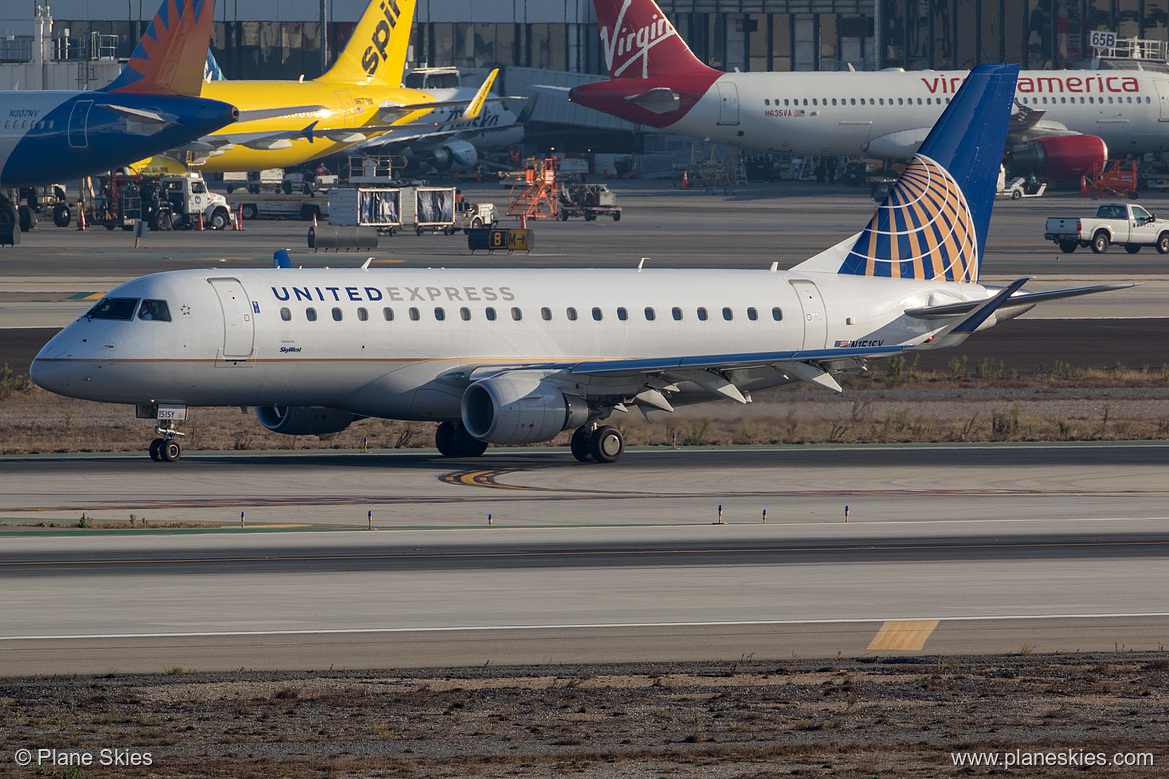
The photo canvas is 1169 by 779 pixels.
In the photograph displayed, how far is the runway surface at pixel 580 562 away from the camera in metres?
20.2

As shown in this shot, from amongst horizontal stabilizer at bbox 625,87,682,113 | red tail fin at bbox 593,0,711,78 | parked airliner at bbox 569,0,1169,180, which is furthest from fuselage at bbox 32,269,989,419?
red tail fin at bbox 593,0,711,78

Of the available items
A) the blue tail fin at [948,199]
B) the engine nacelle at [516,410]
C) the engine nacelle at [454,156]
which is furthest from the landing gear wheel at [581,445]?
the engine nacelle at [454,156]

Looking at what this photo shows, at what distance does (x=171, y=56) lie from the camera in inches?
3420

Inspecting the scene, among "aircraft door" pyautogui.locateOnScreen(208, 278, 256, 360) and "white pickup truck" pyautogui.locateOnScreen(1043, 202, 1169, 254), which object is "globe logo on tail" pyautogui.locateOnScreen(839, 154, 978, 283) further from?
"white pickup truck" pyautogui.locateOnScreen(1043, 202, 1169, 254)

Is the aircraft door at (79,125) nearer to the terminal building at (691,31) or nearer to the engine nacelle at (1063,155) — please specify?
the engine nacelle at (1063,155)

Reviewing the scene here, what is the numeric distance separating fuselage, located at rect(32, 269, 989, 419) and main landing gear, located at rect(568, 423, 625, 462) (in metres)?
1.70

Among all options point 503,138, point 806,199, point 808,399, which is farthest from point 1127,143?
Result: point 808,399

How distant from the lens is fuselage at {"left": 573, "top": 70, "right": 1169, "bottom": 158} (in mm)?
125562

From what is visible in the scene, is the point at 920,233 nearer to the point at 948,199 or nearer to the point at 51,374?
the point at 948,199

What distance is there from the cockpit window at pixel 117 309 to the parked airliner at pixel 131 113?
174 ft

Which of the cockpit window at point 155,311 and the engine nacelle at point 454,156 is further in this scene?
the engine nacelle at point 454,156

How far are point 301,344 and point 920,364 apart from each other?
27352 millimetres

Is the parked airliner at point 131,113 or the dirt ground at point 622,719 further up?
the parked airliner at point 131,113

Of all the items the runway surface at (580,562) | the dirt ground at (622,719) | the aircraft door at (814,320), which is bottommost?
the runway surface at (580,562)
